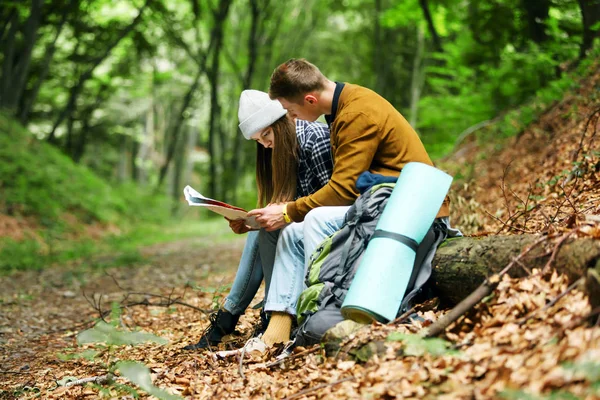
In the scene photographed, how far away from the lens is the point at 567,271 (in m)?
2.35

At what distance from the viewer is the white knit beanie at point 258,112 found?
3.56m

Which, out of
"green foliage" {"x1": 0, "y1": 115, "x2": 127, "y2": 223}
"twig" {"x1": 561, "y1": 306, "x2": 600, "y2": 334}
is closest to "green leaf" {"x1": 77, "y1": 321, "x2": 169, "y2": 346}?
"twig" {"x1": 561, "y1": 306, "x2": 600, "y2": 334}

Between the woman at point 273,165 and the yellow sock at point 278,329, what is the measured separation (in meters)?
0.31

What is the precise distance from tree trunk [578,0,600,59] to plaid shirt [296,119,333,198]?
458 cm

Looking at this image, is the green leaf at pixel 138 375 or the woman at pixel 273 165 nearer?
the green leaf at pixel 138 375

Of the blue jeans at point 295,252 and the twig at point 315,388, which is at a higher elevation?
the blue jeans at point 295,252

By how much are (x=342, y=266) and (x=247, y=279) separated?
36.9 inches

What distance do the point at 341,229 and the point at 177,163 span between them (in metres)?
27.8

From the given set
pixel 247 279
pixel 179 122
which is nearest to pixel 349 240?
pixel 247 279

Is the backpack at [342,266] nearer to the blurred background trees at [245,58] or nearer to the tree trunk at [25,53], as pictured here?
the blurred background trees at [245,58]

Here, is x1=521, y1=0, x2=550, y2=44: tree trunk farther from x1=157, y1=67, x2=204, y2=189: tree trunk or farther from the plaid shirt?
x1=157, y1=67, x2=204, y2=189: tree trunk

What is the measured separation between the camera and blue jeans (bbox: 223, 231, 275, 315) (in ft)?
12.0

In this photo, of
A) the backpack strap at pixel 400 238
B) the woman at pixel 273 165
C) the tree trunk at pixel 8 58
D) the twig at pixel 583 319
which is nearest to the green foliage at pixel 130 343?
the woman at pixel 273 165

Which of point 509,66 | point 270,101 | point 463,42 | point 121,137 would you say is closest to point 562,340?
point 270,101
